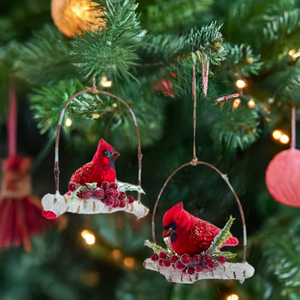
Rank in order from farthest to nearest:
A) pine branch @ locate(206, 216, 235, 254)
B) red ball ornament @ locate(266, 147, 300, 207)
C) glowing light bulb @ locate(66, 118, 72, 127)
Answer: glowing light bulb @ locate(66, 118, 72, 127) < red ball ornament @ locate(266, 147, 300, 207) < pine branch @ locate(206, 216, 235, 254)

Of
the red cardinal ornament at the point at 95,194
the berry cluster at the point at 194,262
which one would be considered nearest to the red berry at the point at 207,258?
the berry cluster at the point at 194,262

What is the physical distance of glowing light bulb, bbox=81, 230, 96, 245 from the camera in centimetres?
85

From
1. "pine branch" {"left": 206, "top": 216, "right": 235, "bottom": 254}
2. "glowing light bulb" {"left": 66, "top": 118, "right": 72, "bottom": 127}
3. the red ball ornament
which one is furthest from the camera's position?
"glowing light bulb" {"left": 66, "top": 118, "right": 72, "bottom": 127}

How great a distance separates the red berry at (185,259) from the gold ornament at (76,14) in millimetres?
478

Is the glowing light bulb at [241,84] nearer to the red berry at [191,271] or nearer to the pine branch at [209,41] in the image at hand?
the pine branch at [209,41]

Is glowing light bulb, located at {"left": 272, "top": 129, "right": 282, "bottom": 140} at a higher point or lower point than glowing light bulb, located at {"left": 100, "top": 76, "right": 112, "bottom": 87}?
lower

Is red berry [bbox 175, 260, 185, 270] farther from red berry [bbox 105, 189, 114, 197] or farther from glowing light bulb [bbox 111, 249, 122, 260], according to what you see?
→ glowing light bulb [bbox 111, 249, 122, 260]

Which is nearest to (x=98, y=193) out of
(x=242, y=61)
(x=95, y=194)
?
(x=95, y=194)

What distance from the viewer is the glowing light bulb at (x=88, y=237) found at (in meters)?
0.85

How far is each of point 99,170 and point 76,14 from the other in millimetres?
327

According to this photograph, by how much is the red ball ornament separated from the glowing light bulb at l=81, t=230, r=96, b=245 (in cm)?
50

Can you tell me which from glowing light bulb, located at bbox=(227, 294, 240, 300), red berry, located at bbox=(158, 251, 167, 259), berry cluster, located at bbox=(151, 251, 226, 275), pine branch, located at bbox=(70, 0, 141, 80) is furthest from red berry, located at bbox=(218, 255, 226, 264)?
pine branch, located at bbox=(70, 0, 141, 80)

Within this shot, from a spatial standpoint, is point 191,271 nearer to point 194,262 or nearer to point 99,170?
point 194,262

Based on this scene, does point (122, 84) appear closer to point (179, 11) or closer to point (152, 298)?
point (179, 11)
